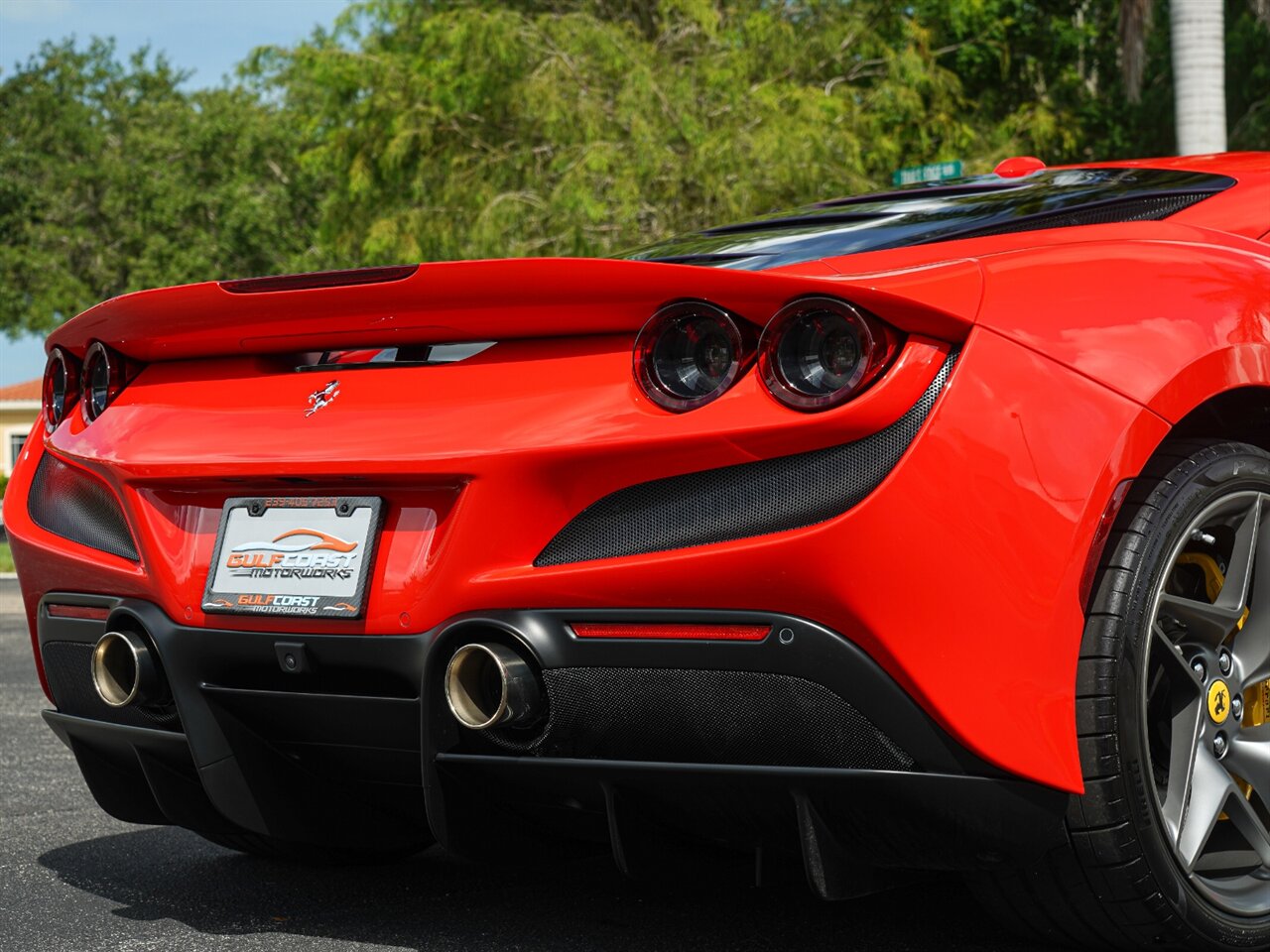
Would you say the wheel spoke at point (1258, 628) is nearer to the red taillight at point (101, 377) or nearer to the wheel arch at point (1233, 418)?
the wheel arch at point (1233, 418)

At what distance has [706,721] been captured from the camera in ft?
7.92

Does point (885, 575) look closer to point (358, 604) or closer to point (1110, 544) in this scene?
point (1110, 544)

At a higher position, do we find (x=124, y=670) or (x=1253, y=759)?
(x=124, y=670)

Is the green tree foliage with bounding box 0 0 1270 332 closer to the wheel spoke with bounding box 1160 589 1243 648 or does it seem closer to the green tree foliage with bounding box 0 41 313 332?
the green tree foliage with bounding box 0 41 313 332

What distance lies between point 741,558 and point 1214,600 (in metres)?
1.00

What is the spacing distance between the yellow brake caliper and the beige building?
2576 inches

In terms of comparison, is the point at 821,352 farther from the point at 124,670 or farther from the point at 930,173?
the point at 930,173

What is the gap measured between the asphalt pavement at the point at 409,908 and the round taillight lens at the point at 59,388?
0.98m

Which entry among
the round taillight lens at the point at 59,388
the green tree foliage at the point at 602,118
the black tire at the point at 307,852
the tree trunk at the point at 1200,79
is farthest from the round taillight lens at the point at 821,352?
the green tree foliage at the point at 602,118

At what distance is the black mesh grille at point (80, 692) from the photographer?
118 inches

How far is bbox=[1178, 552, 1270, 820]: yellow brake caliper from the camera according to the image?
285 centimetres

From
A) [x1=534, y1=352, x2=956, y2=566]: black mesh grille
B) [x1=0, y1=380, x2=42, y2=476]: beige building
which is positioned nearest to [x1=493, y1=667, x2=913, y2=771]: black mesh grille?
[x1=534, y1=352, x2=956, y2=566]: black mesh grille

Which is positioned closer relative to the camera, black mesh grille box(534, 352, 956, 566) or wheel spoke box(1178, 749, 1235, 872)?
black mesh grille box(534, 352, 956, 566)

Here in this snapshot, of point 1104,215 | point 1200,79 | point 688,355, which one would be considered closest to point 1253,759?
point 1104,215
